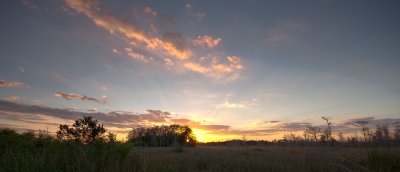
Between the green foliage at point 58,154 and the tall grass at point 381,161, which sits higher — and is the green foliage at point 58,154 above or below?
above

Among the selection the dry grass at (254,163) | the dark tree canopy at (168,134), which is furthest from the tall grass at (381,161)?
the dark tree canopy at (168,134)

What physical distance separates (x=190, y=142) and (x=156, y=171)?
82.7 m

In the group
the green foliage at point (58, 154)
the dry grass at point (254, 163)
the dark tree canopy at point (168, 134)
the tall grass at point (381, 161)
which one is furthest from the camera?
the dark tree canopy at point (168, 134)

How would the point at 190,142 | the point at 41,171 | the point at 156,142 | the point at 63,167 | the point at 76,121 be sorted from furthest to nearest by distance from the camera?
1. the point at 190,142
2. the point at 156,142
3. the point at 76,121
4. the point at 63,167
5. the point at 41,171

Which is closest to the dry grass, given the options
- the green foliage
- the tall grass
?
the tall grass

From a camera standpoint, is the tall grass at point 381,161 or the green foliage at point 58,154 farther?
the tall grass at point 381,161

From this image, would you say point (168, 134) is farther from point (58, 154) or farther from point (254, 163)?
point (58, 154)

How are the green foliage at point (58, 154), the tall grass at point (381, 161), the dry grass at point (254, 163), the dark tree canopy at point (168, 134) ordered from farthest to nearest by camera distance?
the dark tree canopy at point (168, 134), the dry grass at point (254, 163), the tall grass at point (381, 161), the green foliage at point (58, 154)

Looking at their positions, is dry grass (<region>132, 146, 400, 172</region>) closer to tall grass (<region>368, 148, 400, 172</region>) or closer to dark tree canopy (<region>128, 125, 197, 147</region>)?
tall grass (<region>368, 148, 400, 172</region>)

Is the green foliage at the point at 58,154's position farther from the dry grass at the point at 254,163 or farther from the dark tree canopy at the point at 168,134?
the dark tree canopy at the point at 168,134

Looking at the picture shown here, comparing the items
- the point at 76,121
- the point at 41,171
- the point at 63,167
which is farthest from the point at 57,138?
the point at 76,121

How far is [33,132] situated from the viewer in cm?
1181

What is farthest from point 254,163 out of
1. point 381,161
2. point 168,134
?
point 168,134

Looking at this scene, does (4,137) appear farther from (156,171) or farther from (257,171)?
(257,171)
